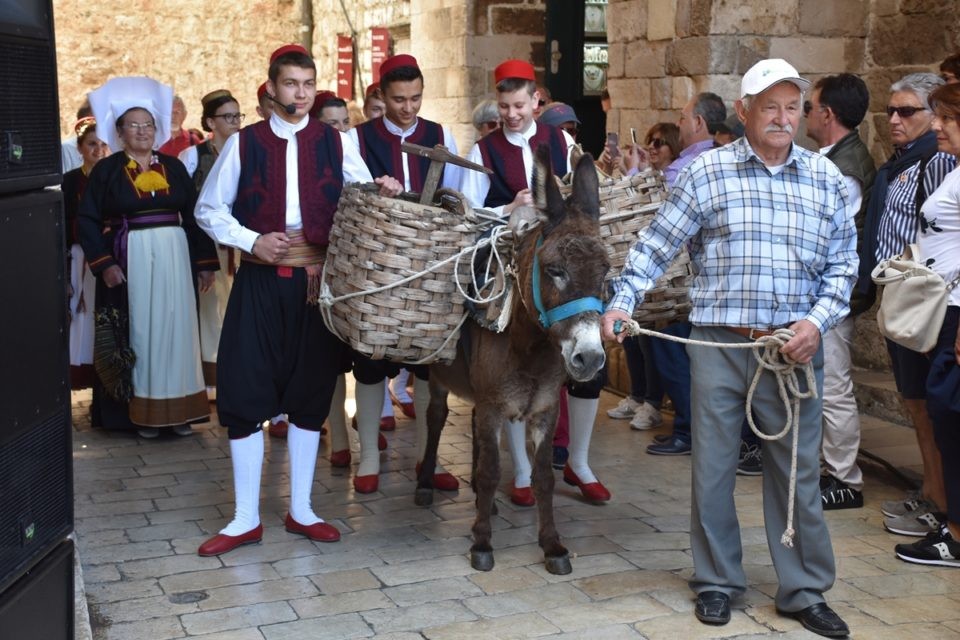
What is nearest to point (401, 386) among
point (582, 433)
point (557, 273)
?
point (582, 433)

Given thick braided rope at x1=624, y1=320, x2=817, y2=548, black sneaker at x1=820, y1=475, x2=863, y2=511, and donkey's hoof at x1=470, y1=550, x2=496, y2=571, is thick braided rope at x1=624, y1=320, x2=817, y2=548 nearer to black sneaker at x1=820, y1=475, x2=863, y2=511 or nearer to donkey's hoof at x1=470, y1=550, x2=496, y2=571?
donkey's hoof at x1=470, y1=550, x2=496, y2=571

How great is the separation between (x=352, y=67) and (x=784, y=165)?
1297cm

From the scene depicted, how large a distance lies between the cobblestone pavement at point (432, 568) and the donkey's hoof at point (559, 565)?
3 cm

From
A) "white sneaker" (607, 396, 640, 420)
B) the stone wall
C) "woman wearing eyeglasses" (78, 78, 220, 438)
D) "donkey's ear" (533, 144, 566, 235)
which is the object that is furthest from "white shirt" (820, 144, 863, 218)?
the stone wall

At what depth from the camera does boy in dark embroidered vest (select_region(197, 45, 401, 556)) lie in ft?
18.6

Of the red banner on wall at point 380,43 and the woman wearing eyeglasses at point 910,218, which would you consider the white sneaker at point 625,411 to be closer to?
the woman wearing eyeglasses at point 910,218

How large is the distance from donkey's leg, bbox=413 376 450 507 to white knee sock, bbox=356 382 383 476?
0.33 m

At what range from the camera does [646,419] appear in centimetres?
803

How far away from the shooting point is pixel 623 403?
837 centimetres

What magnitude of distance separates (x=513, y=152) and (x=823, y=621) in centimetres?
275

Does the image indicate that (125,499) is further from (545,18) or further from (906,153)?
(545,18)

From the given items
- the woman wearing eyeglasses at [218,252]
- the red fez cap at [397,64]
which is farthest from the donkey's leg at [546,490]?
the woman wearing eyeglasses at [218,252]

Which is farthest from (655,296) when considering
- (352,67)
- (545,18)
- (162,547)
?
(352,67)

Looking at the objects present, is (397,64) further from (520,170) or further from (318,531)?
(318,531)
